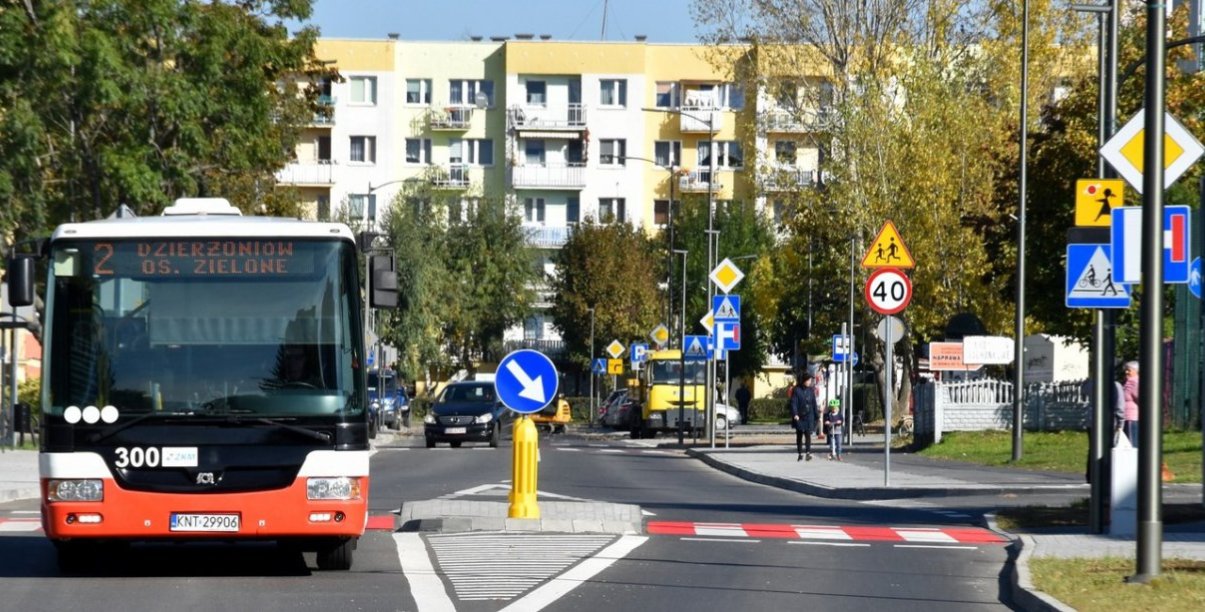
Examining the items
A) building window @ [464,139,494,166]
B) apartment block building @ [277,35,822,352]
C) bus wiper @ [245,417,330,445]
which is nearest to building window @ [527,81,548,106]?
apartment block building @ [277,35,822,352]

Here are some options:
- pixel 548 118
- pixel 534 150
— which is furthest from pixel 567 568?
pixel 534 150

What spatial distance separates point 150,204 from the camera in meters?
36.6

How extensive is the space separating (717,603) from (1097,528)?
6.37 metres

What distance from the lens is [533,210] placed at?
100 meters

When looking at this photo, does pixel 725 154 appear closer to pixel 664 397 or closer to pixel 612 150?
pixel 612 150

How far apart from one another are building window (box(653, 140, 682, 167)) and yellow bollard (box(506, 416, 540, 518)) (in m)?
80.0

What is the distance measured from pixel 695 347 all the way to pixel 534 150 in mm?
50597

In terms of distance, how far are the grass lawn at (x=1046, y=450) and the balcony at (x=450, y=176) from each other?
54.1m

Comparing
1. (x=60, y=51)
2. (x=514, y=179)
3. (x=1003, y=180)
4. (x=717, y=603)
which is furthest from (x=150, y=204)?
(x=514, y=179)

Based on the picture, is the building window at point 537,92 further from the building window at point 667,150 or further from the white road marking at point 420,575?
the white road marking at point 420,575

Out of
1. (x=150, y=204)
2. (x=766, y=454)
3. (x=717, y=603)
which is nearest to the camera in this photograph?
(x=717, y=603)

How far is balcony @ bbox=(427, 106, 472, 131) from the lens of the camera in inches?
3814

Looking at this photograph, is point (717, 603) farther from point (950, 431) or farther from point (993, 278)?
point (993, 278)

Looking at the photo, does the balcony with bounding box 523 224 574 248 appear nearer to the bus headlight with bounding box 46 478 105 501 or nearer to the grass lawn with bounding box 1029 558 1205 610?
the grass lawn with bounding box 1029 558 1205 610
